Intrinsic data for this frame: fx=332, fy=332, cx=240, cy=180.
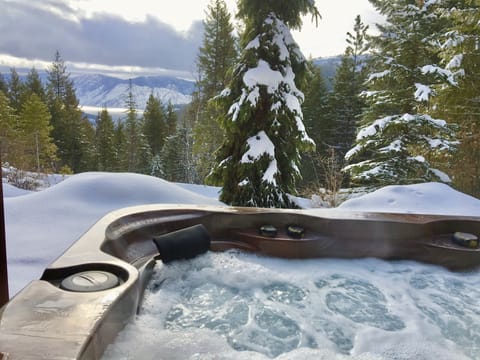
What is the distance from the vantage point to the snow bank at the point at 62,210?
6.99 ft

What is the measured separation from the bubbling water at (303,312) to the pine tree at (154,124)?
20.2 m

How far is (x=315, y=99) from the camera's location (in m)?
15.5

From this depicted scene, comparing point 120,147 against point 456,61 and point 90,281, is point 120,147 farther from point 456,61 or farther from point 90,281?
point 90,281

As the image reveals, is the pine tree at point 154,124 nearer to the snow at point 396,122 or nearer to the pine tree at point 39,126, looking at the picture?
the pine tree at point 39,126

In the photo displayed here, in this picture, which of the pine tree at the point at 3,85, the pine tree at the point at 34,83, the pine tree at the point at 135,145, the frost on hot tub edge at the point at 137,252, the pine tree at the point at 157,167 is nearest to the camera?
the frost on hot tub edge at the point at 137,252

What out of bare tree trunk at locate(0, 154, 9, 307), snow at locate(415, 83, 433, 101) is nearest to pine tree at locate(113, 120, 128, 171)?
snow at locate(415, 83, 433, 101)

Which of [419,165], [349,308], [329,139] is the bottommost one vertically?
[349,308]

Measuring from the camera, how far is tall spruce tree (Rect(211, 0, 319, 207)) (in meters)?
4.14

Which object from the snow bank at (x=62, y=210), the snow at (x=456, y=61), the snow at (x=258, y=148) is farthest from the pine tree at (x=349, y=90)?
the snow bank at (x=62, y=210)

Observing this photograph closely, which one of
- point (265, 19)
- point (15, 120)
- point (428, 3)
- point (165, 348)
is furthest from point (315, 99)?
point (165, 348)

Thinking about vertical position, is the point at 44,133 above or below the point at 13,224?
above

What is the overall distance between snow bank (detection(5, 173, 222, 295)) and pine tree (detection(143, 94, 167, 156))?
18.6m

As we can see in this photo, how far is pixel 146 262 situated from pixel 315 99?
1461 centimetres

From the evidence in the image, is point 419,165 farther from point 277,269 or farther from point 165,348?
point 165,348
